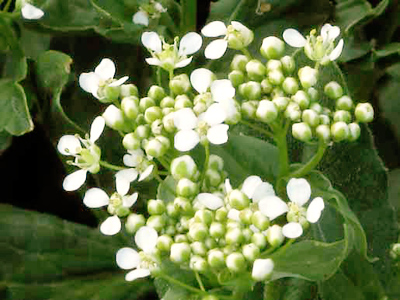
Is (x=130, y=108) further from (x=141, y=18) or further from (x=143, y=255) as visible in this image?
(x=141, y=18)

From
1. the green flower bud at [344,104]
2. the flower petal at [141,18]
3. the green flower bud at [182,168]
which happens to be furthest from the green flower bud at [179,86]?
the flower petal at [141,18]

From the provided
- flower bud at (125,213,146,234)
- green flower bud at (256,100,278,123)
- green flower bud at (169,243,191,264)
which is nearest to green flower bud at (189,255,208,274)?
green flower bud at (169,243,191,264)

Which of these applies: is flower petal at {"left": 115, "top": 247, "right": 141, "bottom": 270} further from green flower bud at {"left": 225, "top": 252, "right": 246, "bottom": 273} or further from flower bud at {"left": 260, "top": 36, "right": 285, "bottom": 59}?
flower bud at {"left": 260, "top": 36, "right": 285, "bottom": 59}

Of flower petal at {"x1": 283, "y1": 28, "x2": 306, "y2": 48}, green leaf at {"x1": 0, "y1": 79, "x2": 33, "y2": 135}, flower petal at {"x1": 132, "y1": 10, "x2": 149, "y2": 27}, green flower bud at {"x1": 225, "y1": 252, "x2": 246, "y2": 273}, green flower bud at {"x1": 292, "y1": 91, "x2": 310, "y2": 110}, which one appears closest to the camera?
green flower bud at {"x1": 225, "y1": 252, "x2": 246, "y2": 273}

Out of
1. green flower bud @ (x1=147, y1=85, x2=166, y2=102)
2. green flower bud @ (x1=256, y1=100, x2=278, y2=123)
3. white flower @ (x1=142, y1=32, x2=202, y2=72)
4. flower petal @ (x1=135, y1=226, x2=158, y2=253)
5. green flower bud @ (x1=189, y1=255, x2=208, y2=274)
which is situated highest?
green flower bud @ (x1=256, y1=100, x2=278, y2=123)

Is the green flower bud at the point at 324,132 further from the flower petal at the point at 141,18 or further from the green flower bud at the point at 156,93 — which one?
the flower petal at the point at 141,18

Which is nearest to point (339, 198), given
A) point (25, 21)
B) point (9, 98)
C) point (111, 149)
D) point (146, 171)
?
point (146, 171)

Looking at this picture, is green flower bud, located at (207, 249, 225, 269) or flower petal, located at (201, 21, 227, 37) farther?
flower petal, located at (201, 21, 227, 37)

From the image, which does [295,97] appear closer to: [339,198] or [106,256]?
[339,198]
